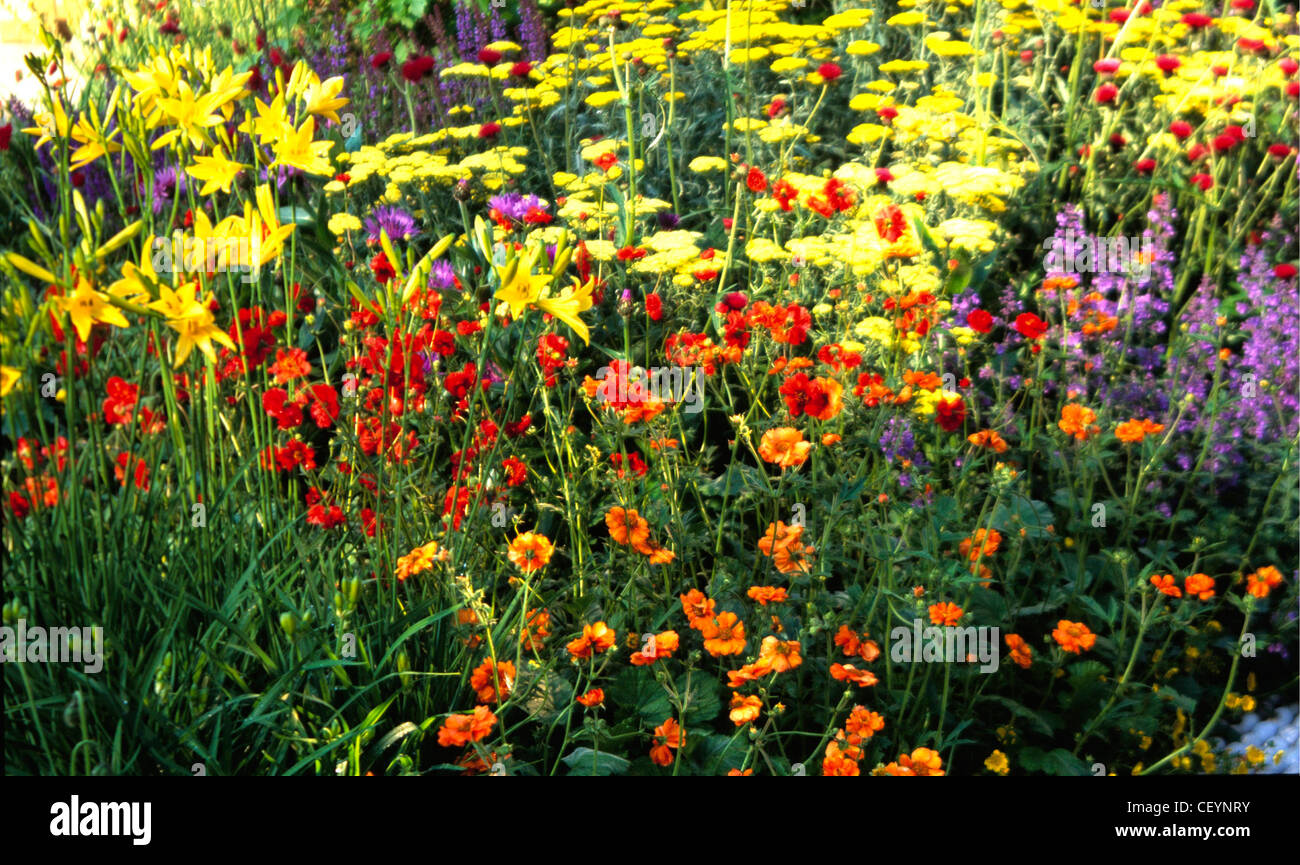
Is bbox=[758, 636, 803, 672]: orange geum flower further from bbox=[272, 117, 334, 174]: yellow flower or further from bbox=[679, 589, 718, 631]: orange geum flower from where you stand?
bbox=[272, 117, 334, 174]: yellow flower

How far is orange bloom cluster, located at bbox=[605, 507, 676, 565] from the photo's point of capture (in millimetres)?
2021

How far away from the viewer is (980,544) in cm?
217

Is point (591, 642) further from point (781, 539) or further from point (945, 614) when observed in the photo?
point (945, 614)

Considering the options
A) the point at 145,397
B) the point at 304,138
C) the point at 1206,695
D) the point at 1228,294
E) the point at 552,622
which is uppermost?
the point at 304,138

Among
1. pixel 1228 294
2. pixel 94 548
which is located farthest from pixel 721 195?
pixel 94 548

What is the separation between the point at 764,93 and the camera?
472 cm

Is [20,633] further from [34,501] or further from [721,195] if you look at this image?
[721,195]

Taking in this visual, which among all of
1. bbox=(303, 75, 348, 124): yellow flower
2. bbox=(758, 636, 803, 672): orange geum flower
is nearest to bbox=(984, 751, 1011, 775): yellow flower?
bbox=(758, 636, 803, 672): orange geum flower

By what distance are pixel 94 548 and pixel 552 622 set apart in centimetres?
93
